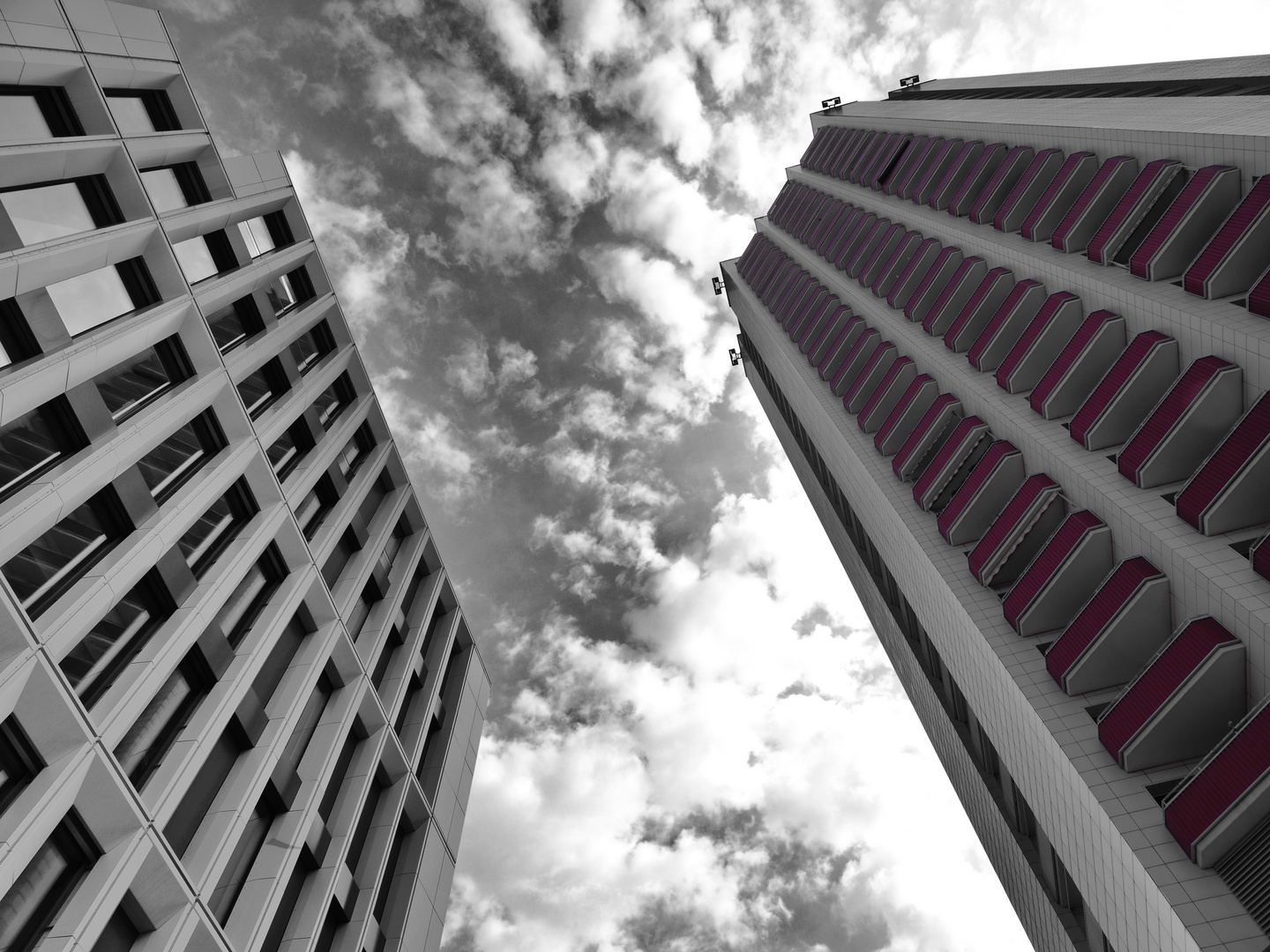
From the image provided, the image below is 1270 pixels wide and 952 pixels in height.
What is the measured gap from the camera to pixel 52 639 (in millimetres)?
12164

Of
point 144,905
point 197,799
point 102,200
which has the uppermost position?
point 102,200

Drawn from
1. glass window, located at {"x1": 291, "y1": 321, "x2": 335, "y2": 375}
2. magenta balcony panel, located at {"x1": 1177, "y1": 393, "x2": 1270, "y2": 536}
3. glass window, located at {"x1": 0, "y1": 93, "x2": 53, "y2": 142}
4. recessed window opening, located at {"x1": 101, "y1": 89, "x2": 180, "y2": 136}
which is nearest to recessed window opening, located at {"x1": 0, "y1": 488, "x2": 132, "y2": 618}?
glass window, located at {"x1": 0, "y1": 93, "x2": 53, "y2": 142}

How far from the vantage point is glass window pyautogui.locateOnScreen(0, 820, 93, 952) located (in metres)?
10.9

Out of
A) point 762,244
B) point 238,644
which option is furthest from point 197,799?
point 762,244

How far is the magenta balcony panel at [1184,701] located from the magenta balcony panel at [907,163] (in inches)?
1303

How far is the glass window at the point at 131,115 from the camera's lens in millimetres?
18672

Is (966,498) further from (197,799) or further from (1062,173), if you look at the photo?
(197,799)

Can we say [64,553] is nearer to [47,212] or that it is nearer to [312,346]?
[47,212]

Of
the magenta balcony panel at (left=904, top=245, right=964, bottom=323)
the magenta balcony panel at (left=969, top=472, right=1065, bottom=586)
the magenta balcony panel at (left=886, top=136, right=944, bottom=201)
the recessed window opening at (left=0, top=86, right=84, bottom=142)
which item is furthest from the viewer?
the magenta balcony panel at (left=886, top=136, right=944, bottom=201)

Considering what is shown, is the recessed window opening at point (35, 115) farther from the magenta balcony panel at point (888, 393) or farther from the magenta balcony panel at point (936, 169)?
the magenta balcony panel at point (936, 169)

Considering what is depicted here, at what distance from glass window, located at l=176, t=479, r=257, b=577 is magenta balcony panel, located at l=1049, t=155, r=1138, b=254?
2899cm

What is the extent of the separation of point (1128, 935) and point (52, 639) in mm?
22520

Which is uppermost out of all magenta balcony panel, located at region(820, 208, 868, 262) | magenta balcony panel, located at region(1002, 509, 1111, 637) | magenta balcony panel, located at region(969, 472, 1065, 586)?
magenta balcony panel, located at region(820, 208, 868, 262)

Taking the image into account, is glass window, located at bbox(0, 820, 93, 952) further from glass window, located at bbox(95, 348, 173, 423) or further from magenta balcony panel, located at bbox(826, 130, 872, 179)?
magenta balcony panel, located at bbox(826, 130, 872, 179)
